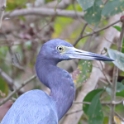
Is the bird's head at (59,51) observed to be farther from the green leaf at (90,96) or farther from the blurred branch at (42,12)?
the blurred branch at (42,12)

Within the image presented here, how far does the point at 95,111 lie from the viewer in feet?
6.77

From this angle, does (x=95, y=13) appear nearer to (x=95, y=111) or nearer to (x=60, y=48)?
(x=60, y=48)

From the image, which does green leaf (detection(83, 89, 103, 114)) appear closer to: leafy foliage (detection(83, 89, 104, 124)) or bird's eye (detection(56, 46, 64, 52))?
leafy foliage (detection(83, 89, 104, 124))

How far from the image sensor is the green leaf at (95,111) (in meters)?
2.06

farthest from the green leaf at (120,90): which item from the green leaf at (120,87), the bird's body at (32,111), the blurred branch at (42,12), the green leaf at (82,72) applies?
the blurred branch at (42,12)

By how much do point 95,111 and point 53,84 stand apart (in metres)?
0.20

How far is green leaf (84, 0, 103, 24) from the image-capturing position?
211cm

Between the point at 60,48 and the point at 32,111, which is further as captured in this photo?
the point at 60,48

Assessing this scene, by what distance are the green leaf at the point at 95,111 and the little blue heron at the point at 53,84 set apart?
0.33ft

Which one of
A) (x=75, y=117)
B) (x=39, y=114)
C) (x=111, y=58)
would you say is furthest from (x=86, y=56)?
(x=75, y=117)

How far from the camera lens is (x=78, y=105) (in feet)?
7.97

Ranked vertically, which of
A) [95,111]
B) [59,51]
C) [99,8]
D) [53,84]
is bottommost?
[95,111]

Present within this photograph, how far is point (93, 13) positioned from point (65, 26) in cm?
159

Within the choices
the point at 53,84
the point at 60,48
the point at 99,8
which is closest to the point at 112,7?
the point at 99,8
